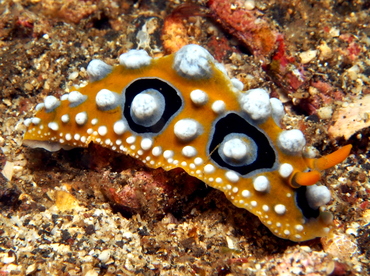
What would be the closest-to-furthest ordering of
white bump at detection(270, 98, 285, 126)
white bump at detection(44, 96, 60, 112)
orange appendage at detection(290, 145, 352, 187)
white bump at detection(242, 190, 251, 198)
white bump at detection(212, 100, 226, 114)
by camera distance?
orange appendage at detection(290, 145, 352, 187) → white bump at detection(242, 190, 251, 198) → white bump at detection(212, 100, 226, 114) → white bump at detection(270, 98, 285, 126) → white bump at detection(44, 96, 60, 112)

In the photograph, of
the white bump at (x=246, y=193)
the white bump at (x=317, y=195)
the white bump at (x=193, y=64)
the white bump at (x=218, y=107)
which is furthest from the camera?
the white bump at (x=193, y=64)

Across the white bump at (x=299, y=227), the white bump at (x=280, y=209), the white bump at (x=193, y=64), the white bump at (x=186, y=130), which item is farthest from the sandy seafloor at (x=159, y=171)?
the white bump at (x=193, y=64)

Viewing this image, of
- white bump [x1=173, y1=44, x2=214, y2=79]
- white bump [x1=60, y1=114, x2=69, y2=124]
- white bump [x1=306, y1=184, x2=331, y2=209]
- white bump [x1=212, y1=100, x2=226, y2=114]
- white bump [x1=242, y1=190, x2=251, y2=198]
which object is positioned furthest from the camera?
white bump [x1=60, y1=114, x2=69, y2=124]

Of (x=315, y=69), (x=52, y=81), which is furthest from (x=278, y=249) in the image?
(x=52, y=81)

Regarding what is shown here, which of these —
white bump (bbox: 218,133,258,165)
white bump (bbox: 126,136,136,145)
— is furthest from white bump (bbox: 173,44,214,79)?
white bump (bbox: 126,136,136,145)

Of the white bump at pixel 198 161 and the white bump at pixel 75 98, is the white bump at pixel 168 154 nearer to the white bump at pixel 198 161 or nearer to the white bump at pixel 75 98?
the white bump at pixel 198 161

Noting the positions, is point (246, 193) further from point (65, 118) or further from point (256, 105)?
point (65, 118)

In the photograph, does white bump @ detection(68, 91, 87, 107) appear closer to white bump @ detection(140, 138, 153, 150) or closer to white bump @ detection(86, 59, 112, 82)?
white bump @ detection(86, 59, 112, 82)
